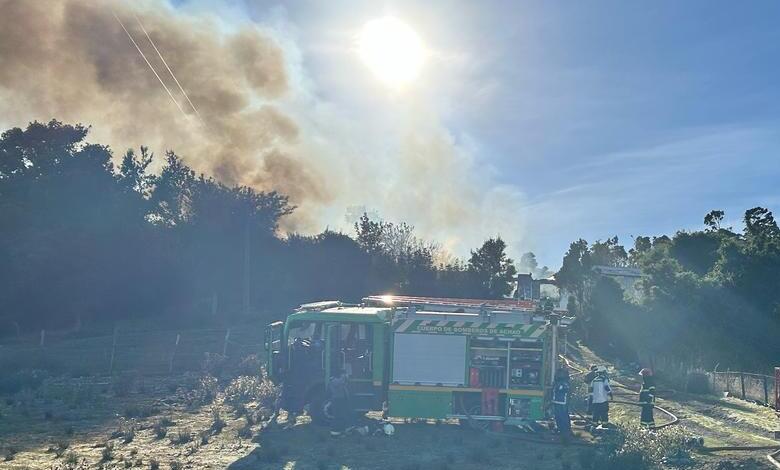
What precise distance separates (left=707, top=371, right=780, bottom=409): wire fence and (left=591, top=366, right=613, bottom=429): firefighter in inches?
177

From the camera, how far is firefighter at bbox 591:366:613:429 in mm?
15648

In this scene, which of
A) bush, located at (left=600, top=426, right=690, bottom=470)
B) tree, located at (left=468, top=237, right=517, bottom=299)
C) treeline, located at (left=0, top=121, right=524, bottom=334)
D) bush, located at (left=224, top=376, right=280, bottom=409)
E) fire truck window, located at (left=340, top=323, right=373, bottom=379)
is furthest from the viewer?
tree, located at (left=468, top=237, right=517, bottom=299)

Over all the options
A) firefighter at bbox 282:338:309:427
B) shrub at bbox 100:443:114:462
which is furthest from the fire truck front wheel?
shrub at bbox 100:443:114:462

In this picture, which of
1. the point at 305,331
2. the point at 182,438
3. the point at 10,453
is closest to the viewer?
the point at 10,453

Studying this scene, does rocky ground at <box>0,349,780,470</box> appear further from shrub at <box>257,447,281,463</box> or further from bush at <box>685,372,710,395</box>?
bush at <box>685,372,710,395</box>

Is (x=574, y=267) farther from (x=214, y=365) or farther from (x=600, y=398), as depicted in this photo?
(x=600, y=398)

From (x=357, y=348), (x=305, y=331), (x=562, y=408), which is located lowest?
(x=562, y=408)

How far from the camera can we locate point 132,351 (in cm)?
2923

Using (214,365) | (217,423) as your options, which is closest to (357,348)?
(217,423)

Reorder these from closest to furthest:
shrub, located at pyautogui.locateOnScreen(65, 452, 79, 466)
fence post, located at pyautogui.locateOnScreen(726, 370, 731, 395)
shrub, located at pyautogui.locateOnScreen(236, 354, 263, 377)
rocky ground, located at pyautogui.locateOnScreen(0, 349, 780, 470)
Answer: shrub, located at pyautogui.locateOnScreen(65, 452, 79, 466) < rocky ground, located at pyautogui.locateOnScreen(0, 349, 780, 470) < fence post, located at pyautogui.locateOnScreen(726, 370, 731, 395) < shrub, located at pyautogui.locateOnScreen(236, 354, 263, 377)

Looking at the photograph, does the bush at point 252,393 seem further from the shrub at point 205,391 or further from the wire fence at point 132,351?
the wire fence at point 132,351

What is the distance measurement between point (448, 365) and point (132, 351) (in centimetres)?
1856

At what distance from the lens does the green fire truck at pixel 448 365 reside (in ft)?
49.2

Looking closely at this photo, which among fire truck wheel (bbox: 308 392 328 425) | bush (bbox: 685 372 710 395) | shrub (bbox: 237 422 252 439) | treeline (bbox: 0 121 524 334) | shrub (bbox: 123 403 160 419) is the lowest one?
shrub (bbox: 123 403 160 419)
